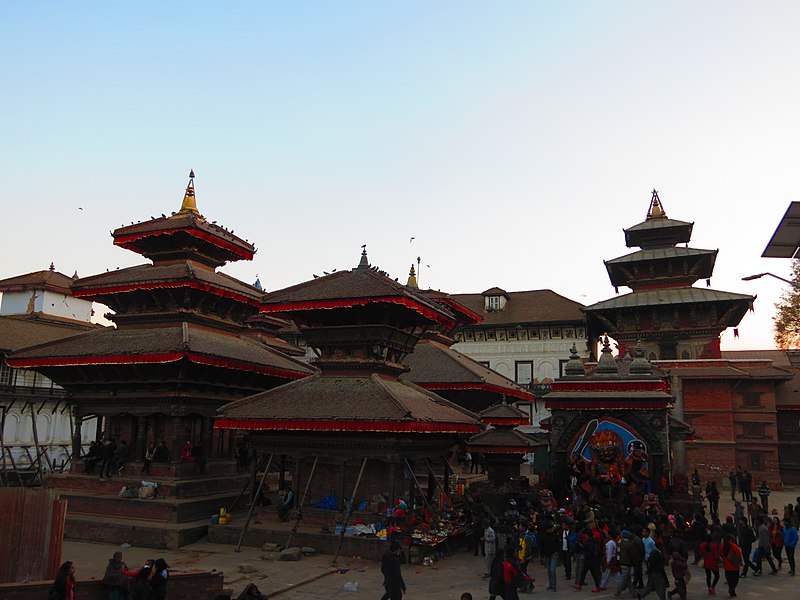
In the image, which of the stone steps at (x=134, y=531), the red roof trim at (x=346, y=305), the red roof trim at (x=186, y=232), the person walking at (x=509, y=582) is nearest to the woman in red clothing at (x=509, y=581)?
the person walking at (x=509, y=582)

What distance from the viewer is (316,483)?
18609mm

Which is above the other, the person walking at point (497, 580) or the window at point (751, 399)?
the window at point (751, 399)

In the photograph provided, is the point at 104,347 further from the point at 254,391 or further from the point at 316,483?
the point at 316,483

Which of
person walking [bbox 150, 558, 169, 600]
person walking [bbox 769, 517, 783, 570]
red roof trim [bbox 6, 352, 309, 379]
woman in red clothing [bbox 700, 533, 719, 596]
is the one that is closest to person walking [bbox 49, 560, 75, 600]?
person walking [bbox 150, 558, 169, 600]

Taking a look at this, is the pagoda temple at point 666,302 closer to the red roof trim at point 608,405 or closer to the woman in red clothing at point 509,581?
the red roof trim at point 608,405

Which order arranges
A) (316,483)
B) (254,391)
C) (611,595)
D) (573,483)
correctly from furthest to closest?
(254,391) → (573,483) → (316,483) → (611,595)

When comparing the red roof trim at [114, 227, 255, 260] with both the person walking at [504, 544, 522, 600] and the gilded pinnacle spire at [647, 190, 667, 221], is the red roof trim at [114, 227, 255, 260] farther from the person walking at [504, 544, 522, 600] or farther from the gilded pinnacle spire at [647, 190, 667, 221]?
the gilded pinnacle spire at [647, 190, 667, 221]

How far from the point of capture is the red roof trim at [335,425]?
51.6ft

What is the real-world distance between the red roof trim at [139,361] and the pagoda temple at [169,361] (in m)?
0.04

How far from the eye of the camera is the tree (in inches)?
1646

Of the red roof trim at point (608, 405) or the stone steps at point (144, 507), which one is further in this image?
the red roof trim at point (608, 405)

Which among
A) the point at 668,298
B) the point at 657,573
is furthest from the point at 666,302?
the point at 657,573

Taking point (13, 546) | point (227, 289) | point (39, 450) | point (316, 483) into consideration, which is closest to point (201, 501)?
point (316, 483)

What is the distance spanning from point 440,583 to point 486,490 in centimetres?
842
